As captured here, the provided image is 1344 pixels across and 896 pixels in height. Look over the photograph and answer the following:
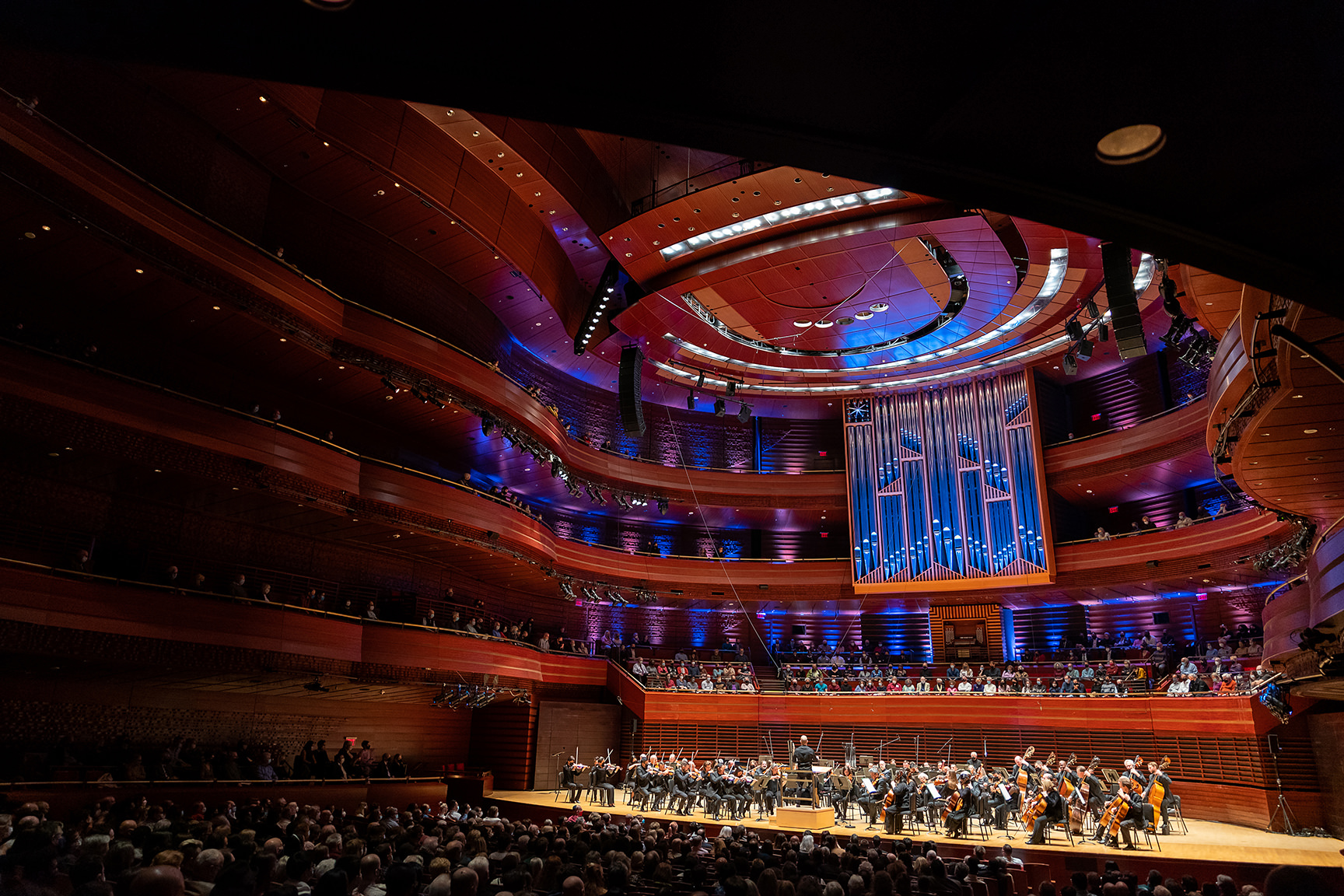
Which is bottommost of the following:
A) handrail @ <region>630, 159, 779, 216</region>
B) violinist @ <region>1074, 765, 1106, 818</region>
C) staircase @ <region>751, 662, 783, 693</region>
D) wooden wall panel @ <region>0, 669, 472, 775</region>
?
violinist @ <region>1074, 765, 1106, 818</region>

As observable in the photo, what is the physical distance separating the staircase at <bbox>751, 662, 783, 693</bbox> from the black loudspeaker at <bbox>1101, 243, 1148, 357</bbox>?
14.6 meters

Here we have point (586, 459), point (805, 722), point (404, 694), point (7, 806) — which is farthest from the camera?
point (586, 459)

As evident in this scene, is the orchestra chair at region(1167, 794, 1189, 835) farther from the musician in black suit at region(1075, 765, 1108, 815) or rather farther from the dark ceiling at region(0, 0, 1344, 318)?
the dark ceiling at region(0, 0, 1344, 318)

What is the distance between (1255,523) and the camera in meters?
19.8

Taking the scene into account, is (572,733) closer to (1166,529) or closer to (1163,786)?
(1163,786)

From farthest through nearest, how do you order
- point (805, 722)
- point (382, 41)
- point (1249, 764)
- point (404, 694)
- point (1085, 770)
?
point (805, 722) → point (404, 694) → point (1249, 764) → point (1085, 770) → point (382, 41)

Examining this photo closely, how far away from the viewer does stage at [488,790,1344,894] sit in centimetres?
1121

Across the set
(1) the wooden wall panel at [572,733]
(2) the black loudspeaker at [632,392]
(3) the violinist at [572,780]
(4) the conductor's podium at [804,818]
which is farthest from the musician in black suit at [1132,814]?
(1) the wooden wall panel at [572,733]

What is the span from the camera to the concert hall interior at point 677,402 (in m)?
2.43

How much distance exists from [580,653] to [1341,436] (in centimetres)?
1915

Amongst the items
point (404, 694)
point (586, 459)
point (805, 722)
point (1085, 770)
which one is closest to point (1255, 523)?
point (1085, 770)

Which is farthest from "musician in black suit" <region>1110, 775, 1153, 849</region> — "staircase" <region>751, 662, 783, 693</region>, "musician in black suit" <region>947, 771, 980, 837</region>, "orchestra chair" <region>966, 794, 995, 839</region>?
"staircase" <region>751, 662, 783, 693</region>

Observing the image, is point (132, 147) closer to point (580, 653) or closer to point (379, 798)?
point (379, 798)

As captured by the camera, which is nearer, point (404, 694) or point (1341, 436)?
point (1341, 436)
